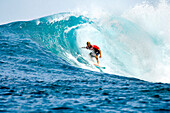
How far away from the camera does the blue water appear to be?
6350 mm

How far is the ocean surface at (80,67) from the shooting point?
21.0 feet

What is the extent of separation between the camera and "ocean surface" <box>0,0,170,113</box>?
6404mm

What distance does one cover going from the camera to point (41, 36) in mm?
20016

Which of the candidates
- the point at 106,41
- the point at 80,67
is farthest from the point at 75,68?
the point at 106,41

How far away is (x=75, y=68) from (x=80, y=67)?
275cm

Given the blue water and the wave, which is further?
the wave

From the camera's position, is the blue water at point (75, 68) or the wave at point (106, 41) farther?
the wave at point (106, 41)

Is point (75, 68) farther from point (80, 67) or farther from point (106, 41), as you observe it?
point (106, 41)

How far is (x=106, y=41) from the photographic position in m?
22.0

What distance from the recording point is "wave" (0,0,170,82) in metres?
18.6

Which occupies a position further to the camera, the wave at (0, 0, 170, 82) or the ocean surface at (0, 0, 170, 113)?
the wave at (0, 0, 170, 82)

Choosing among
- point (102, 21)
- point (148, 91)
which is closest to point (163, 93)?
point (148, 91)

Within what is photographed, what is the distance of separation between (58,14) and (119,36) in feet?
23.0

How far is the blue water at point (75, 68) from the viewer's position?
20.8 feet
